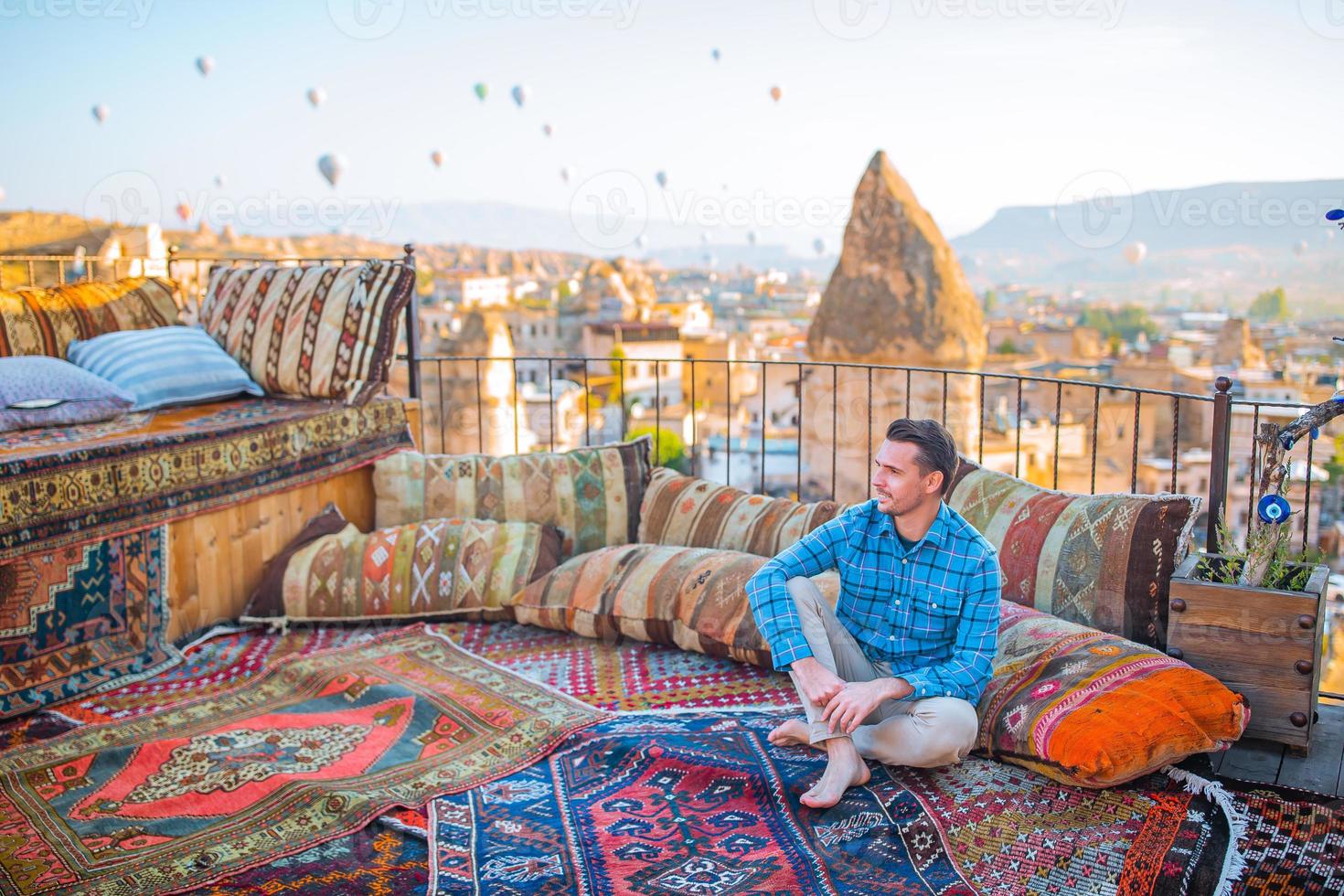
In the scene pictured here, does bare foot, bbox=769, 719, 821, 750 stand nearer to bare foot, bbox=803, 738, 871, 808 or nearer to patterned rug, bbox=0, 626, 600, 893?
bare foot, bbox=803, 738, 871, 808

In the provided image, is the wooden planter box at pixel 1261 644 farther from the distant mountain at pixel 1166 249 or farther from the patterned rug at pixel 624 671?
the distant mountain at pixel 1166 249

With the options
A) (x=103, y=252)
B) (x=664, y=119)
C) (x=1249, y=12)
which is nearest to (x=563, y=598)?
(x=103, y=252)

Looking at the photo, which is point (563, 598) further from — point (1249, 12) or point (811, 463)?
point (1249, 12)

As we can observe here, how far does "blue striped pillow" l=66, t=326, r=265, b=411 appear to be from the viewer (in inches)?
163

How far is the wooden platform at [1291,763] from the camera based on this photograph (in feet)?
7.64

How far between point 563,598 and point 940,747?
158cm

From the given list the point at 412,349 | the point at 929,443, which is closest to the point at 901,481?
the point at 929,443

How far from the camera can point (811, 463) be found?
1597cm

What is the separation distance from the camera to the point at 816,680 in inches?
87.8

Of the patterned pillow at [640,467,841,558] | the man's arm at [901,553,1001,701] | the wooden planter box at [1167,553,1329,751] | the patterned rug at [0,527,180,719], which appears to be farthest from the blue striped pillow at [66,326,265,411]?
the wooden planter box at [1167,553,1329,751]

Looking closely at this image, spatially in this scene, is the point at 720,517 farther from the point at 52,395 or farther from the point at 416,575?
the point at 52,395

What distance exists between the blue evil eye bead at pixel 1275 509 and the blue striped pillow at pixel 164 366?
12.8ft

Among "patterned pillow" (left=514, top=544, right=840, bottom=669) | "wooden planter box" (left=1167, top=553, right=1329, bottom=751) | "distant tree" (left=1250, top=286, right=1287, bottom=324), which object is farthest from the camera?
"distant tree" (left=1250, top=286, right=1287, bottom=324)

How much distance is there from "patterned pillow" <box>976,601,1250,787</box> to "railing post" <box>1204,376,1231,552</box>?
544 millimetres
